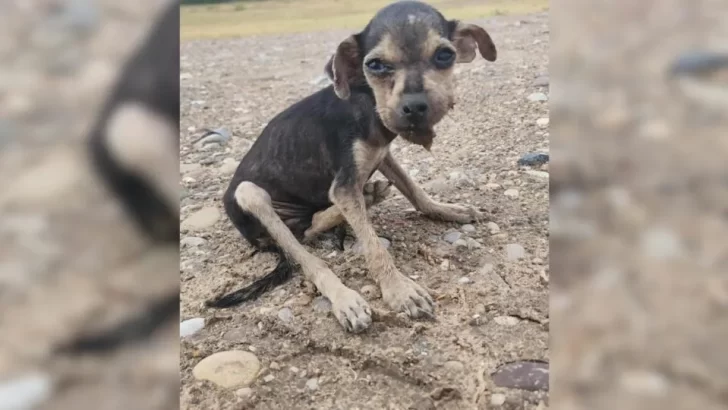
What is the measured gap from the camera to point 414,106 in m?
0.84

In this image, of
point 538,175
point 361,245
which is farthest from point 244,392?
point 538,175

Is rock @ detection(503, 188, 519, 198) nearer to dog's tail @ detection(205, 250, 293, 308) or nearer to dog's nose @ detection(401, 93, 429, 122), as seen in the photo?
dog's nose @ detection(401, 93, 429, 122)

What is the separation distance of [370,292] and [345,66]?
12.6 inches

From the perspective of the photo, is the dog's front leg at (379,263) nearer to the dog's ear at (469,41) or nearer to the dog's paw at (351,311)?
the dog's paw at (351,311)

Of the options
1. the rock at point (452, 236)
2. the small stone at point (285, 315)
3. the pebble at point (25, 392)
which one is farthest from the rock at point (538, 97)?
the pebble at point (25, 392)

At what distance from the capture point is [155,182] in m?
0.82

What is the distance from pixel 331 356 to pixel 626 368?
37 centimetres

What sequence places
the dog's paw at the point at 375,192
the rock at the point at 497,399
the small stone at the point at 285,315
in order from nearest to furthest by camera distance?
the rock at the point at 497,399, the small stone at the point at 285,315, the dog's paw at the point at 375,192

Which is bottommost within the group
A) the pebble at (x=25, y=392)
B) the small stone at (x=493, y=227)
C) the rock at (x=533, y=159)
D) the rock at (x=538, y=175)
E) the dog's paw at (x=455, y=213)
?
the pebble at (x=25, y=392)

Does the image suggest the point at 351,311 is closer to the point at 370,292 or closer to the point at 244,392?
the point at 370,292

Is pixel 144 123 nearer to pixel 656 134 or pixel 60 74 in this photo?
pixel 60 74

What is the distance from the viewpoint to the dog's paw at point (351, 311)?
2.77ft

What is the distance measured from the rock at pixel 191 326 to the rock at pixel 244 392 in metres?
0.11

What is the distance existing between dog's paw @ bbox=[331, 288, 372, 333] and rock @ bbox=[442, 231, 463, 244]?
0.51 ft
